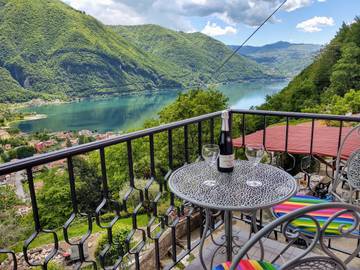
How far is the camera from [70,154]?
1.15 metres

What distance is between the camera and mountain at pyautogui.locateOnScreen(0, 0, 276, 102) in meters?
48.9

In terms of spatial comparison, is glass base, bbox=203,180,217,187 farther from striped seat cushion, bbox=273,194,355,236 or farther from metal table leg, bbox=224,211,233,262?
striped seat cushion, bbox=273,194,355,236

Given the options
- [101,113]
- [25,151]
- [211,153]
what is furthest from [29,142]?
[211,153]

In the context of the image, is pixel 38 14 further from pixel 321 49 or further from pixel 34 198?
pixel 34 198

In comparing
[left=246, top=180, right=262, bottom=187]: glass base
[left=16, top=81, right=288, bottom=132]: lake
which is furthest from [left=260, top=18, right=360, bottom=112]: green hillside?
[left=246, top=180, right=262, bottom=187]: glass base

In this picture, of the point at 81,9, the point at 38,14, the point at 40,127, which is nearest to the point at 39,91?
the point at 40,127

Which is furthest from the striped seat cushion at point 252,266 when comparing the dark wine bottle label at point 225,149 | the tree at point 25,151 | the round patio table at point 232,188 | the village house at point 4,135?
the village house at point 4,135

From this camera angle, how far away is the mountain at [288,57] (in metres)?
19.1

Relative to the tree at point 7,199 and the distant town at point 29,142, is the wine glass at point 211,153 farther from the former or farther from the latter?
the distant town at point 29,142

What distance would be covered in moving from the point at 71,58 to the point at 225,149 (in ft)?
192

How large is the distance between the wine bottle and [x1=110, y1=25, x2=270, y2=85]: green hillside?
2633 cm

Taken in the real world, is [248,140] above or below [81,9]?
Result: below

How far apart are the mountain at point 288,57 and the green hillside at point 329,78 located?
87.1 inches

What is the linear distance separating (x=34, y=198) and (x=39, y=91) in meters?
54.8
